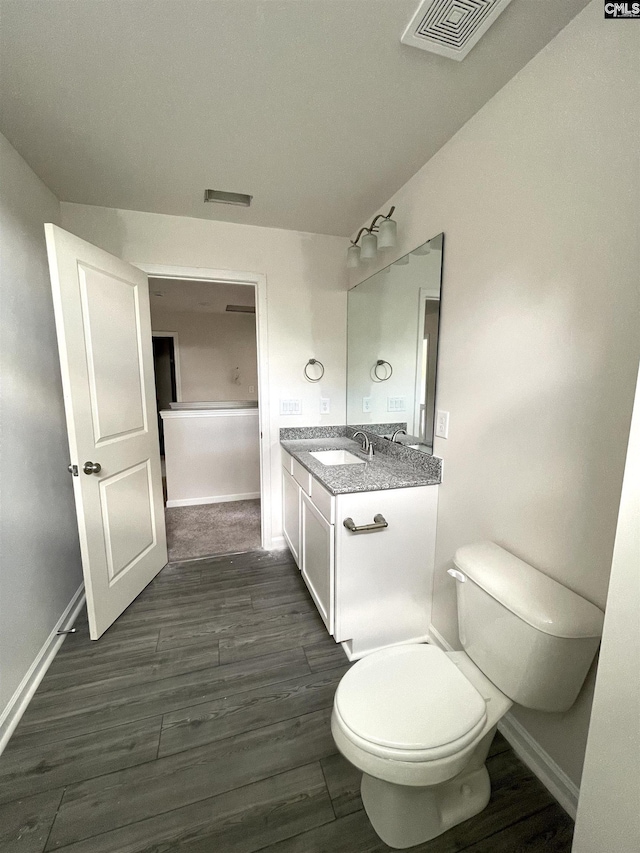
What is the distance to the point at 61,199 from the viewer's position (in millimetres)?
1968

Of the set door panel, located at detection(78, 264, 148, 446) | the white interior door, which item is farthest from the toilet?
door panel, located at detection(78, 264, 148, 446)

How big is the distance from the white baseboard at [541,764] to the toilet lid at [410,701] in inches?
17.5

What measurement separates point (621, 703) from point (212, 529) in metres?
2.84

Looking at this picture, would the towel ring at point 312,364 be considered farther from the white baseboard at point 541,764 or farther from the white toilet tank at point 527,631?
the white baseboard at point 541,764

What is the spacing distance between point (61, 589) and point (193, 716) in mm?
1018

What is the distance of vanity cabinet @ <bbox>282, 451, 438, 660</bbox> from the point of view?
58.4 inches

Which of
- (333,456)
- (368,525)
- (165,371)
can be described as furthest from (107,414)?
(165,371)

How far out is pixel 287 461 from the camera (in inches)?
92.1

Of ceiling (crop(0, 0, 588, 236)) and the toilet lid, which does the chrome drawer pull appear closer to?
the toilet lid

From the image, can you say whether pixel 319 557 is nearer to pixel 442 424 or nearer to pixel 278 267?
pixel 442 424

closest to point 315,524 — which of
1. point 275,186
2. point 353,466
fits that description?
point 353,466

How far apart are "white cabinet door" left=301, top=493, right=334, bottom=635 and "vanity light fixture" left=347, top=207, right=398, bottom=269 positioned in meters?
1.44

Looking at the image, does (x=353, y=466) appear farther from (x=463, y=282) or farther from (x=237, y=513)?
(x=237, y=513)

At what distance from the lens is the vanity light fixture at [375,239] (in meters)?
1.75
